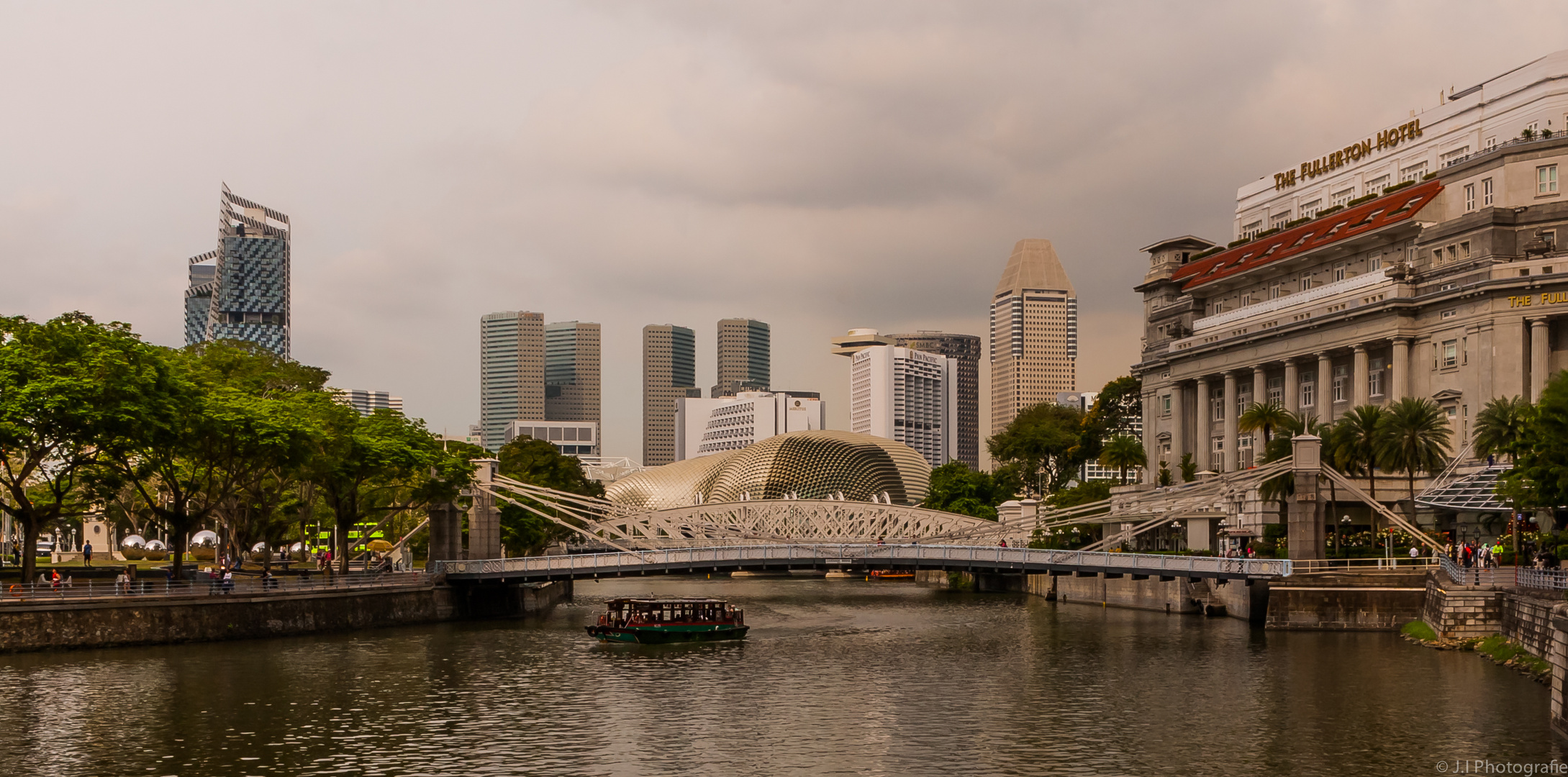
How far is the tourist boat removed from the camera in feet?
288

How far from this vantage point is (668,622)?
89438 mm

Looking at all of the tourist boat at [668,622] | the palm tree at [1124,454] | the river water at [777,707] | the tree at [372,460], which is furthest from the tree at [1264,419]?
the tree at [372,460]


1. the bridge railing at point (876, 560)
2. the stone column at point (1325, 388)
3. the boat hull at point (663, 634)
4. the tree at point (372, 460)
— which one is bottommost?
the boat hull at point (663, 634)

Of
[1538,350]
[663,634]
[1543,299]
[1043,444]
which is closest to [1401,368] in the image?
[1538,350]

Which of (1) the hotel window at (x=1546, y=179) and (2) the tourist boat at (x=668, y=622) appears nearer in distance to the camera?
(2) the tourist boat at (x=668, y=622)

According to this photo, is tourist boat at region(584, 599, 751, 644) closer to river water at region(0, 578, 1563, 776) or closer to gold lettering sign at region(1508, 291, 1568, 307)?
river water at region(0, 578, 1563, 776)

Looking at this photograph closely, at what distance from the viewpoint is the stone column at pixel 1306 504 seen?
287 ft

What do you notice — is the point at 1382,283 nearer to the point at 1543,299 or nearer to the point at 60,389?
the point at 1543,299

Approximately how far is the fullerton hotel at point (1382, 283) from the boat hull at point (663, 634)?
5300cm

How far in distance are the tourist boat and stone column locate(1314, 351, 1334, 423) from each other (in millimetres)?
56012

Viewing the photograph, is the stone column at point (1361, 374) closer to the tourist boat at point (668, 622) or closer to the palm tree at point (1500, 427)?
the palm tree at point (1500, 427)

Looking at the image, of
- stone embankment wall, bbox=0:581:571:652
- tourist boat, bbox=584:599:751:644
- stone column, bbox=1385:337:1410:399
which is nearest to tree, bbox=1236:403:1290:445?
stone column, bbox=1385:337:1410:399

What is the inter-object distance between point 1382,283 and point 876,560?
159 ft

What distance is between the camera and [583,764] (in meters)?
48.0
